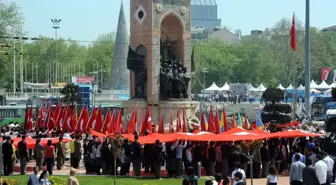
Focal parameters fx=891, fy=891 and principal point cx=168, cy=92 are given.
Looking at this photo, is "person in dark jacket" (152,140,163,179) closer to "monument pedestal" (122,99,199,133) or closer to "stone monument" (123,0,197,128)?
"stone monument" (123,0,197,128)

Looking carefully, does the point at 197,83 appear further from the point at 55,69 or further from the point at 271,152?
the point at 271,152

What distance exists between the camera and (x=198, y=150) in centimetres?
3148

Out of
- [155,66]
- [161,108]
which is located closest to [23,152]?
[161,108]

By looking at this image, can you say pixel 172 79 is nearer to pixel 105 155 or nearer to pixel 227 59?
pixel 105 155

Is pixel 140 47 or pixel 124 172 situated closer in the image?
pixel 124 172

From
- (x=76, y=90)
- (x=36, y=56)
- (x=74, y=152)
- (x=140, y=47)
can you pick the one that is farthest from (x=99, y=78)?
(x=74, y=152)

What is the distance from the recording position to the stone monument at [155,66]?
45938mm

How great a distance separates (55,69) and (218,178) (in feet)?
312

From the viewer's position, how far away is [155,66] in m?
46.0

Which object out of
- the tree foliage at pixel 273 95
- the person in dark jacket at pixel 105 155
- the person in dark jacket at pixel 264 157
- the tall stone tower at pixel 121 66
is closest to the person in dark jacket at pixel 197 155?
the person in dark jacket at pixel 264 157

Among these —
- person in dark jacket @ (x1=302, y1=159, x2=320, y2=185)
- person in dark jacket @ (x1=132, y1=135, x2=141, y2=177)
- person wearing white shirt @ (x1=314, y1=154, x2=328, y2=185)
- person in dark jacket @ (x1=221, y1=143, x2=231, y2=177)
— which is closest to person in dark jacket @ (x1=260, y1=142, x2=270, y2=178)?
person in dark jacket @ (x1=221, y1=143, x2=231, y2=177)

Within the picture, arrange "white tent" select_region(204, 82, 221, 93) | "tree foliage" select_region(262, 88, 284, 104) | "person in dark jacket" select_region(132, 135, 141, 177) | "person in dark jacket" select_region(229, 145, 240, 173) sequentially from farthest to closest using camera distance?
"white tent" select_region(204, 82, 221, 93) < "tree foliage" select_region(262, 88, 284, 104) < "person in dark jacket" select_region(132, 135, 141, 177) < "person in dark jacket" select_region(229, 145, 240, 173)

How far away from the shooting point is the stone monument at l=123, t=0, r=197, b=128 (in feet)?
151

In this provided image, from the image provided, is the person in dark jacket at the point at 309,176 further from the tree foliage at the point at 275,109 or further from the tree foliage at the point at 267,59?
the tree foliage at the point at 267,59
